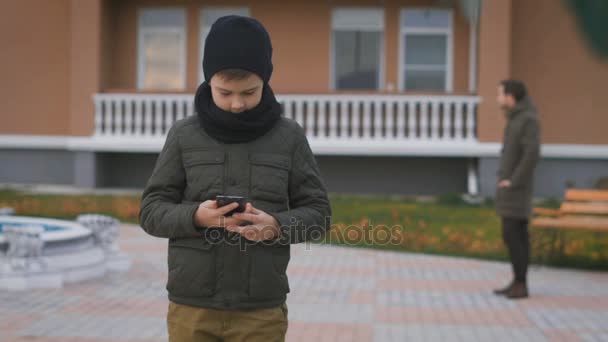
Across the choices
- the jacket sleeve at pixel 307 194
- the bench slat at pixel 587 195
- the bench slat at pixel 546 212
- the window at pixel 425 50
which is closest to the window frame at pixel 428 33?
the window at pixel 425 50

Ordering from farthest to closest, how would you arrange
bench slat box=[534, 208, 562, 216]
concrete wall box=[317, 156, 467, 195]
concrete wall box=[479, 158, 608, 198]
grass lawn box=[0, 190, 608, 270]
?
concrete wall box=[317, 156, 467, 195]
concrete wall box=[479, 158, 608, 198]
grass lawn box=[0, 190, 608, 270]
bench slat box=[534, 208, 562, 216]

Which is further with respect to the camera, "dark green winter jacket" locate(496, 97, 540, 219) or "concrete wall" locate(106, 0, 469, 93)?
"concrete wall" locate(106, 0, 469, 93)

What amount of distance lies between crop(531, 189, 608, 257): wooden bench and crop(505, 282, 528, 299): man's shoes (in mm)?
1925

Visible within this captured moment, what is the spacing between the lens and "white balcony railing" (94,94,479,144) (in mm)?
18109

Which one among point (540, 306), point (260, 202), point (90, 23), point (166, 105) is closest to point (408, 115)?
point (166, 105)

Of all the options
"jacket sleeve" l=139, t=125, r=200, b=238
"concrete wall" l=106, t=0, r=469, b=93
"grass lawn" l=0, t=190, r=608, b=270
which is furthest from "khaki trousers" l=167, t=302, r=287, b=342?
"concrete wall" l=106, t=0, r=469, b=93

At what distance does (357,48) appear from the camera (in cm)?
2014

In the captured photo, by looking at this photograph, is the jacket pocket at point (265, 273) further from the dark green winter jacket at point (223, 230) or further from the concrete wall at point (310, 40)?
the concrete wall at point (310, 40)

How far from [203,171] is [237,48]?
0.42 metres

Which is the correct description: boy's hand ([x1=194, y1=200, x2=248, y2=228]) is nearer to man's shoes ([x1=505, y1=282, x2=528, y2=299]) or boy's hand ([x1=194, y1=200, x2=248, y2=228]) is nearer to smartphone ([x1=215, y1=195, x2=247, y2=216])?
smartphone ([x1=215, y1=195, x2=247, y2=216])

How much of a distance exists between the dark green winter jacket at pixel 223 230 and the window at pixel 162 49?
708 inches

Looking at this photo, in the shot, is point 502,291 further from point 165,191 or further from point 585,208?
point 165,191

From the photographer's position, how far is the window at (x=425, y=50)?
1972cm

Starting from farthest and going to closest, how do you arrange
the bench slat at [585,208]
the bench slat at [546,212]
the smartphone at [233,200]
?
the bench slat at [585,208], the bench slat at [546,212], the smartphone at [233,200]
